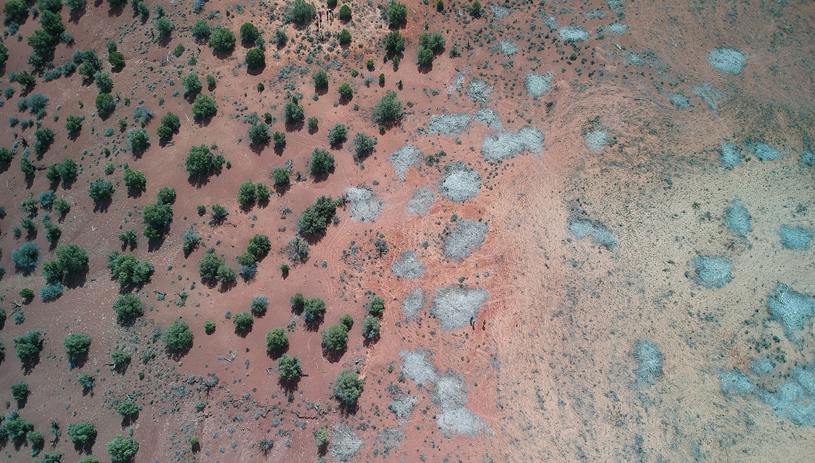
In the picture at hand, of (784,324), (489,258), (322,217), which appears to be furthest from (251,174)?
(784,324)

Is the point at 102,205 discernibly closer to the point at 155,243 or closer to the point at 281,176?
the point at 155,243

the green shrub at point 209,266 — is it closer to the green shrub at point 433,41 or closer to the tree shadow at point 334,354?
the tree shadow at point 334,354

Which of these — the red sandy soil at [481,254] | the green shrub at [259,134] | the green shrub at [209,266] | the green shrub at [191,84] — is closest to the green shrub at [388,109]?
the red sandy soil at [481,254]

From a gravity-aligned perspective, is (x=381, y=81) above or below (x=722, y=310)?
above

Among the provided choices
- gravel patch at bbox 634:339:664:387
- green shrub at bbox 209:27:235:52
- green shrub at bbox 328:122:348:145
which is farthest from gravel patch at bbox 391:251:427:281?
green shrub at bbox 209:27:235:52

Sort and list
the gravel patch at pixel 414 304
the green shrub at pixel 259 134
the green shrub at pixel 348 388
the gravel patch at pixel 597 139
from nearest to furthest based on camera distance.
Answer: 1. the green shrub at pixel 348 388
2. the gravel patch at pixel 414 304
3. the green shrub at pixel 259 134
4. the gravel patch at pixel 597 139

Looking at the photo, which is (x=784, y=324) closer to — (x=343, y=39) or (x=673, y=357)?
(x=673, y=357)
